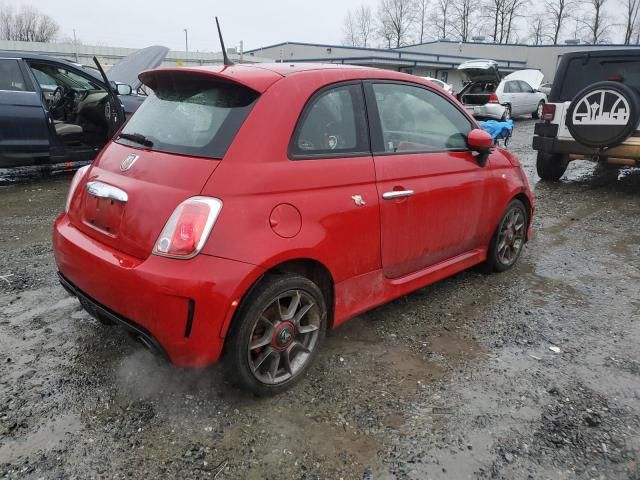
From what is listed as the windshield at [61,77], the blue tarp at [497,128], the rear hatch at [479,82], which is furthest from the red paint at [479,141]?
the rear hatch at [479,82]

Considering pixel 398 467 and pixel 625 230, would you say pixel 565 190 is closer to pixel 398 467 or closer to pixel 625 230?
pixel 625 230

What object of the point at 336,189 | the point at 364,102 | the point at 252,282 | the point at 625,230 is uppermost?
the point at 364,102

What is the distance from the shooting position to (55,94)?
8.01 m

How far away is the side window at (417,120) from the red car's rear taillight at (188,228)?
1.23 meters

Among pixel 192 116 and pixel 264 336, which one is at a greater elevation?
pixel 192 116

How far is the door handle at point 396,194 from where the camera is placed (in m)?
2.85

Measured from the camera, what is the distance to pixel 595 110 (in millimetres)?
6289

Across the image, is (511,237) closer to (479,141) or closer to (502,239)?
(502,239)

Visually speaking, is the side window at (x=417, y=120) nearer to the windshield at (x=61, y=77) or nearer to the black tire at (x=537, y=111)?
the windshield at (x=61, y=77)

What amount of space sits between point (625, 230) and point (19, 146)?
7637mm

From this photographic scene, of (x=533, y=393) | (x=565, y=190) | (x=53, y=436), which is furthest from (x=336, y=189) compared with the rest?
(x=565, y=190)

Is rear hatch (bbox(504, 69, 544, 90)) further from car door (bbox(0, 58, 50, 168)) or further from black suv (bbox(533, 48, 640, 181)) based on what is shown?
car door (bbox(0, 58, 50, 168))

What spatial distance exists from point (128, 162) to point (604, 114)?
5985 mm

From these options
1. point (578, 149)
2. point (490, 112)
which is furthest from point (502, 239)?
point (490, 112)
